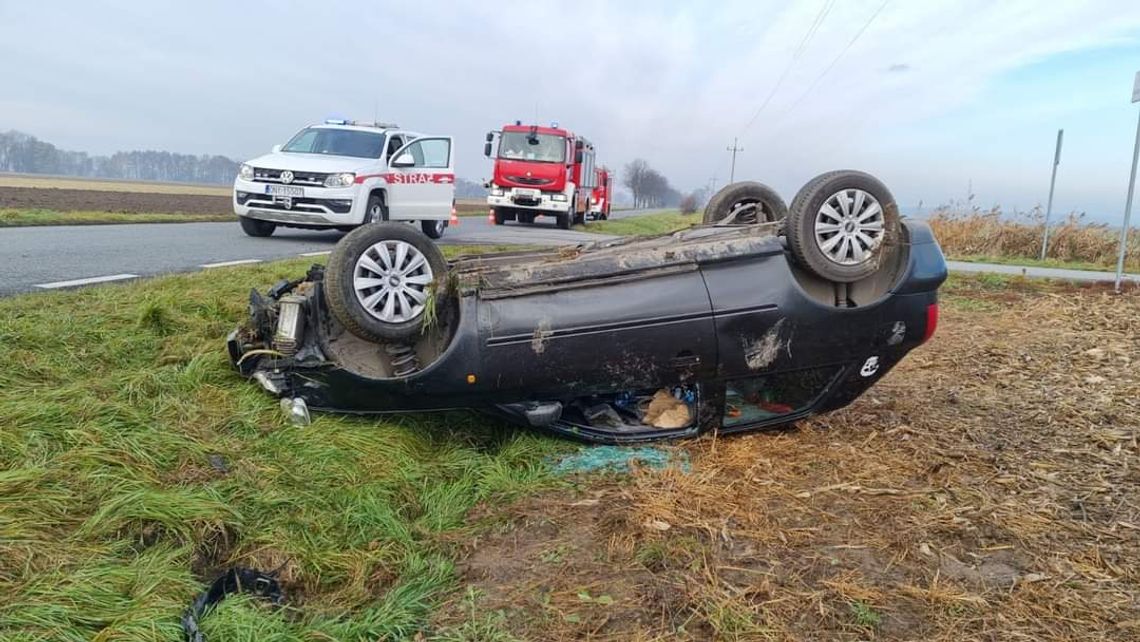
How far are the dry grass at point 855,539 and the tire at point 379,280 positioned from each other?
1087mm

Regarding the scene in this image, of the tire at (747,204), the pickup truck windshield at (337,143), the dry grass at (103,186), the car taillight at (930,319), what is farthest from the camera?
the dry grass at (103,186)

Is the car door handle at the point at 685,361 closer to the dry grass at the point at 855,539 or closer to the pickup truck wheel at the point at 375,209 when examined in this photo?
the dry grass at the point at 855,539

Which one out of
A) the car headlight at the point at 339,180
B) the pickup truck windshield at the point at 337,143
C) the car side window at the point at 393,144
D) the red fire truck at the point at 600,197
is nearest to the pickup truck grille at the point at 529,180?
the red fire truck at the point at 600,197

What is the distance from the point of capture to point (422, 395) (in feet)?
11.0

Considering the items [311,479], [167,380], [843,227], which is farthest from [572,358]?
[167,380]

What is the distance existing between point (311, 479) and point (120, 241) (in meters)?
7.79

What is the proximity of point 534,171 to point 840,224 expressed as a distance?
1794 cm

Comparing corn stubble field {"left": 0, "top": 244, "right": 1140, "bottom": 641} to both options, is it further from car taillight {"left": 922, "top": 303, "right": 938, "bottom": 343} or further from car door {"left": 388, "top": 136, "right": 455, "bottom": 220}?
Answer: car door {"left": 388, "top": 136, "right": 455, "bottom": 220}

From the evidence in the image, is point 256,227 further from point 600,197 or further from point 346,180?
point 600,197

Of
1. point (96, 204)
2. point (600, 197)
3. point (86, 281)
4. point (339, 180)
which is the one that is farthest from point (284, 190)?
point (600, 197)

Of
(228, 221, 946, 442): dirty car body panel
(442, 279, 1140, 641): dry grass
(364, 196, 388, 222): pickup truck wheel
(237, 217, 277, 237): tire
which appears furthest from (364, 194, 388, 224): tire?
(442, 279, 1140, 641): dry grass

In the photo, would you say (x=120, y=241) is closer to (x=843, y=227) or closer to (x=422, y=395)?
(x=422, y=395)

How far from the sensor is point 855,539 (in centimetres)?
267

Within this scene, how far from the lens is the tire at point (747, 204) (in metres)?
4.79
